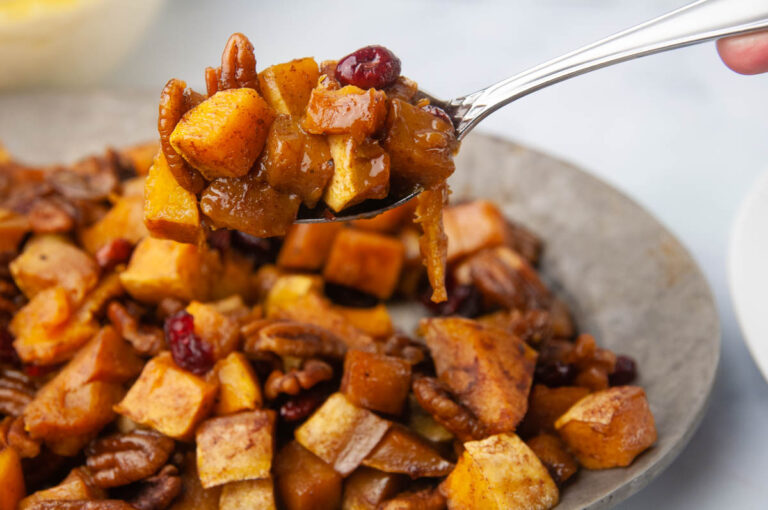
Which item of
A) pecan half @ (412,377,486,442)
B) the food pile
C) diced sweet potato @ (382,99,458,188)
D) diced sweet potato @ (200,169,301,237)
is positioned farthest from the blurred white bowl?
pecan half @ (412,377,486,442)

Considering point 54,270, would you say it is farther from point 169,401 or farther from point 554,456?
point 554,456

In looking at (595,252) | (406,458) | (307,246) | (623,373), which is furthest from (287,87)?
(595,252)

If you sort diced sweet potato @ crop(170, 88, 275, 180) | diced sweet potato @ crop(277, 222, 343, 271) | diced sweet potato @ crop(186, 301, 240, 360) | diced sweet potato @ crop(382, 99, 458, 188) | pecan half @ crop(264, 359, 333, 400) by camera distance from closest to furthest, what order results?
diced sweet potato @ crop(170, 88, 275, 180) → diced sweet potato @ crop(382, 99, 458, 188) → pecan half @ crop(264, 359, 333, 400) → diced sweet potato @ crop(186, 301, 240, 360) → diced sweet potato @ crop(277, 222, 343, 271)

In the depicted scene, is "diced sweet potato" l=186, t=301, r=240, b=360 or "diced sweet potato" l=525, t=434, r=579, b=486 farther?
"diced sweet potato" l=186, t=301, r=240, b=360

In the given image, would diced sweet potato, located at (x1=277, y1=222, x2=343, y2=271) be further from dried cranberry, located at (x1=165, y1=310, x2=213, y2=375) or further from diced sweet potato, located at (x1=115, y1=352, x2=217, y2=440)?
diced sweet potato, located at (x1=115, y1=352, x2=217, y2=440)

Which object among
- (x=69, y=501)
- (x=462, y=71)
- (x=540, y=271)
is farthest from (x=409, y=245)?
(x=462, y=71)

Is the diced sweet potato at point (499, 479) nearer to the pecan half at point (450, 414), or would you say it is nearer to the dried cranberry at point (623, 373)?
the pecan half at point (450, 414)
